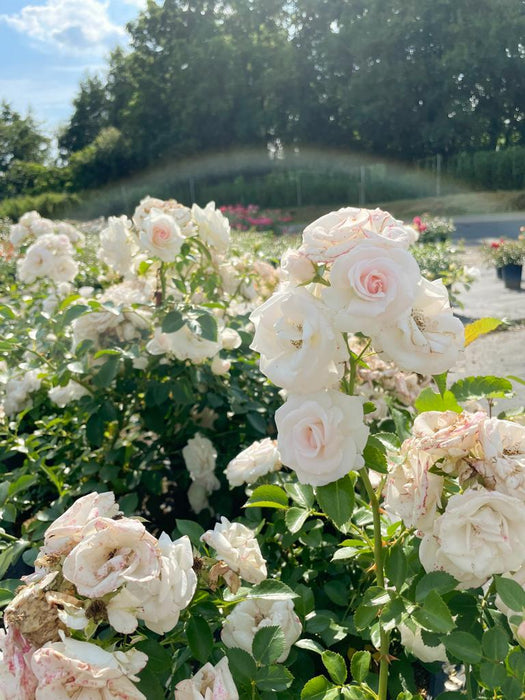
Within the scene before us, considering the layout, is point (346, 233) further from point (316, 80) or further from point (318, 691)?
point (316, 80)

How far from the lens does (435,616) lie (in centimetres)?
81

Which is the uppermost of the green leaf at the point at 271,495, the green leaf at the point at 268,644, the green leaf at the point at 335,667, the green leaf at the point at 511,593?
the green leaf at the point at 511,593

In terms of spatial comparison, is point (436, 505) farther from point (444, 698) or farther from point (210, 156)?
point (210, 156)

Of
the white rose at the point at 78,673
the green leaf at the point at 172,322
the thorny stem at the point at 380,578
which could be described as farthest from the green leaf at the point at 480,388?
the green leaf at the point at 172,322

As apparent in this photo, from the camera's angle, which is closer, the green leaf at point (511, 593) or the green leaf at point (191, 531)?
the green leaf at point (511, 593)

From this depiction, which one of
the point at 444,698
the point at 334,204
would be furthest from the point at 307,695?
the point at 334,204

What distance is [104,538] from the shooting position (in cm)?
73

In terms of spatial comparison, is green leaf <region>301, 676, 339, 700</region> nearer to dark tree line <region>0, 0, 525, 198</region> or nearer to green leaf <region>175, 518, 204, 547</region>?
green leaf <region>175, 518, 204, 547</region>

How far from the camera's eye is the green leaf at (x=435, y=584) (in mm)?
820

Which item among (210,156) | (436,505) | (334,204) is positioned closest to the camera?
(436,505)

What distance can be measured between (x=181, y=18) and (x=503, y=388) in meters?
33.5

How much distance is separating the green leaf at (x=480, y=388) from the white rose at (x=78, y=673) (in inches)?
25.2

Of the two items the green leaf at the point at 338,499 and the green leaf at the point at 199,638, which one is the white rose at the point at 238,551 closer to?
the green leaf at the point at 199,638

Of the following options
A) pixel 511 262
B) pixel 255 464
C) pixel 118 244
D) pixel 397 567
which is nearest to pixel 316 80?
pixel 511 262
